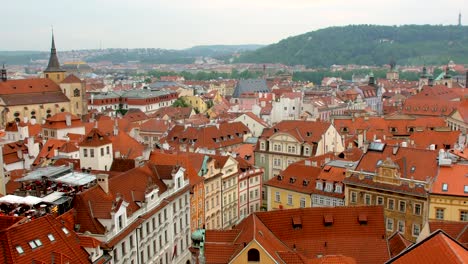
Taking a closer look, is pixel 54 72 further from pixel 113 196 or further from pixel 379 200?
pixel 379 200

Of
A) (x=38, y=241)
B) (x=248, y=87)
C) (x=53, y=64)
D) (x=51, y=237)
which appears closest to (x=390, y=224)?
(x=51, y=237)

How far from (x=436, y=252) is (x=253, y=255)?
12.2 meters

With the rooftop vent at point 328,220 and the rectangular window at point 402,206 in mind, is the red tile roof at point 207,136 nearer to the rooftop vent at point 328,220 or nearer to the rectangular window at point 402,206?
the rectangular window at point 402,206

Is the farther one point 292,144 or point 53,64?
point 53,64

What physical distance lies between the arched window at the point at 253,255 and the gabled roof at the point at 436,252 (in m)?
9.78

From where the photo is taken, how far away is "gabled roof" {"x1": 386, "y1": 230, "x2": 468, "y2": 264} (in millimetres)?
25484

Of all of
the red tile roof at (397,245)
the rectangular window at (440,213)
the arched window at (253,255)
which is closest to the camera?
the arched window at (253,255)

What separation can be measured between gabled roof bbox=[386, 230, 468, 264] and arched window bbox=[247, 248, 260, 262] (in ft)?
32.1

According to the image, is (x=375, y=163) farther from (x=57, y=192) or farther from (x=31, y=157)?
(x=31, y=157)

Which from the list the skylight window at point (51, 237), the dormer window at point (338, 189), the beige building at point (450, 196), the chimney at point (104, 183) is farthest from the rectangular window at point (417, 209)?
the skylight window at point (51, 237)

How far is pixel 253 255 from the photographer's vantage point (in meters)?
34.2

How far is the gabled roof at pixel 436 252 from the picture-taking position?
2548 cm

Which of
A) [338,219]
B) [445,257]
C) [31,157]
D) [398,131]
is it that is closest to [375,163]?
[338,219]

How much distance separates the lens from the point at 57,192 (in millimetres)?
41062
